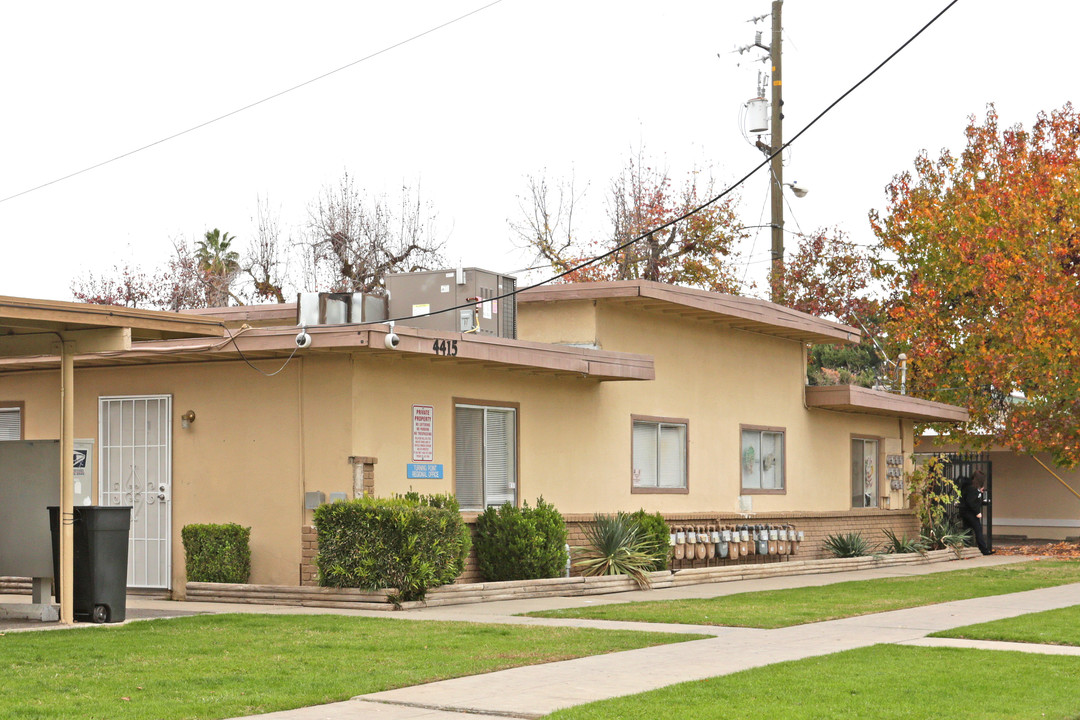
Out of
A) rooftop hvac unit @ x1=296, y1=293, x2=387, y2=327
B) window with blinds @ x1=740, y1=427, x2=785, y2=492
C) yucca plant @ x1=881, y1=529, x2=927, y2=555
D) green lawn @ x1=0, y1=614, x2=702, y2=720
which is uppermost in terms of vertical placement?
rooftop hvac unit @ x1=296, y1=293, x2=387, y2=327

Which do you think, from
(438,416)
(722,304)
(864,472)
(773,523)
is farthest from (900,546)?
(438,416)

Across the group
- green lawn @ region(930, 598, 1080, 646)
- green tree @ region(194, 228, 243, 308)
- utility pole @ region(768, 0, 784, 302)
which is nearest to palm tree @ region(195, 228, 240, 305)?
green tree @ region(194, 228, 243, 308)

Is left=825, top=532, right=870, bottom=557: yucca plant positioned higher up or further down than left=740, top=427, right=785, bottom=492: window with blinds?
further down

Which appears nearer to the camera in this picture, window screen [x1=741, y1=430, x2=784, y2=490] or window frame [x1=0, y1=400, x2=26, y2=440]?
window frame [x1=0, y1=400, x2=26, y2=440]

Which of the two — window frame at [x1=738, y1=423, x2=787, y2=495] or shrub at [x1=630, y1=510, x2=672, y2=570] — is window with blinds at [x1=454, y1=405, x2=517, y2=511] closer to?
shrub at [x1=630, y1=510, x2=672, y2=570]

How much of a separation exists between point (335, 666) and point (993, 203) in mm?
24563

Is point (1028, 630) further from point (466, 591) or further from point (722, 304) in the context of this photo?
point (722, 304)

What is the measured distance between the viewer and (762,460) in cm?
2342

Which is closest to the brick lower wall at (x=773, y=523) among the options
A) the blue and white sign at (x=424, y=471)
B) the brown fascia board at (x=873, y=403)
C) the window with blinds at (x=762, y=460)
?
the window with blinds at (x=762, y=460)

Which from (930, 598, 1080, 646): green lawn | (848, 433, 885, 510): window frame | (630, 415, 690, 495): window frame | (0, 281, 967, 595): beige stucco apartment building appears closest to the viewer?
(930, 598, 1080, 646): green lawn

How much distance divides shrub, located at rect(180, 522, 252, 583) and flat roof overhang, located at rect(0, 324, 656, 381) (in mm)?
2126

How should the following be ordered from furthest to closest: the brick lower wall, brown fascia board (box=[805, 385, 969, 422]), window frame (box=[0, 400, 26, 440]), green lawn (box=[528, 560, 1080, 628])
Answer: brown fascia board (box=[805, 385, 969, 422]), window frame (box=[0, 400, 26, 440]), the brick lower wall, green lawn (box=[528, 560, 1080, 628])

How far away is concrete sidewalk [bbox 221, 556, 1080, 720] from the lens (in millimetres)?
8414

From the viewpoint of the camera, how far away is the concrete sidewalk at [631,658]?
8.41 meters
